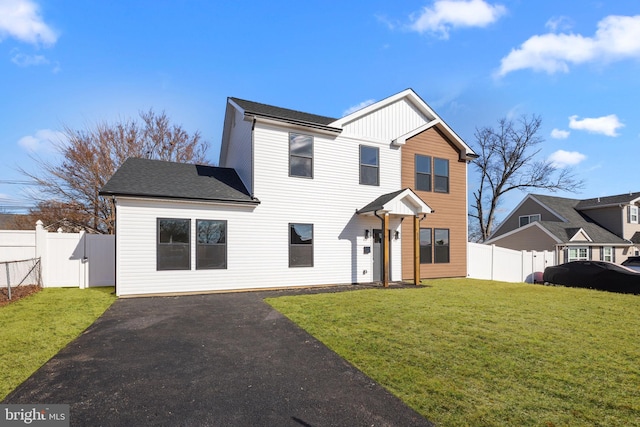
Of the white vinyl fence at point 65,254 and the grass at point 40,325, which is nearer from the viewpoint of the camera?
the grass at point 40,325

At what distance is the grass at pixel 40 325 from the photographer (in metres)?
4.27

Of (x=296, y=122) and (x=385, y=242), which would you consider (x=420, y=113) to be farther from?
(x=385, y=242)

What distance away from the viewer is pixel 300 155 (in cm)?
1195

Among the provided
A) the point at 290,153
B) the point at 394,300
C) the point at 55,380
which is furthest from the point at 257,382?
the point at 290,153

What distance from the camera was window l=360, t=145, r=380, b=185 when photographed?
43.0ft

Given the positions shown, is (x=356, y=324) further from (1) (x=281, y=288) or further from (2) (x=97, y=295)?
(2) (x=97, y=295)

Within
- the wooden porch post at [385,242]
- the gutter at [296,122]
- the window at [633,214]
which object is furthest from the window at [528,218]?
the gutter at [296,122]

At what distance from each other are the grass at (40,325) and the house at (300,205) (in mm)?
1422

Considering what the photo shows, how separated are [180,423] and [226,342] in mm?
2509

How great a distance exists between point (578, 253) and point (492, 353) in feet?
79.5

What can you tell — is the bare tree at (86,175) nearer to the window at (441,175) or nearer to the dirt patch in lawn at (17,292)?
the dirt patch in lawn at (17,292)

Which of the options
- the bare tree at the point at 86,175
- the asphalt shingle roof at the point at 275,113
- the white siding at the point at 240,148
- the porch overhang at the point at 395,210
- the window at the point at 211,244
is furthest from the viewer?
the bare tree at the point at 86,175

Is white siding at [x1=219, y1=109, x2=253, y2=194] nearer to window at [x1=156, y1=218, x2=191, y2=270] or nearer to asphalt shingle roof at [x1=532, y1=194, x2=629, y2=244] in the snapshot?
window at [x1=156, y1=218, x2=191, y2=270]

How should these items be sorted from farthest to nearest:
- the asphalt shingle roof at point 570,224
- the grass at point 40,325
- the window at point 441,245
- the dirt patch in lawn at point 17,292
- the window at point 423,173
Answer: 1. the asphalt shingle roof at point 570,224
2. the window at point 441,245
3. the window at point 423,173
4. the dirt patch in lawn at point 17,292
5. the grass at point 40,325
